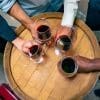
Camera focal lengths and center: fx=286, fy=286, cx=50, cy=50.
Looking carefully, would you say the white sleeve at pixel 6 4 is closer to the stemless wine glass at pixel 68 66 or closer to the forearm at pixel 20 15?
the forearm at pixel 20 15

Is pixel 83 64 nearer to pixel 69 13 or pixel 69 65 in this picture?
pixel 69 65

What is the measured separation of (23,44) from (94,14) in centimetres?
49

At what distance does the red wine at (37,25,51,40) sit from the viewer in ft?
4.16

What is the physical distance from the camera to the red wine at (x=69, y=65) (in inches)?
47.4

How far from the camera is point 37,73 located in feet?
4.22

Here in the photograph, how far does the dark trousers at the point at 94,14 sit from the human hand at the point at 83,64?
15.3 inches

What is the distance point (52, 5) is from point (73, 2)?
7.5 inches

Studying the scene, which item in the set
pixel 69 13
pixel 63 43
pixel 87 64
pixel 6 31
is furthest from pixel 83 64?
pixel 6 31

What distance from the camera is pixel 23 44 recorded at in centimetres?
131

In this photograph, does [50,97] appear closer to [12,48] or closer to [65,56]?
[65,56]

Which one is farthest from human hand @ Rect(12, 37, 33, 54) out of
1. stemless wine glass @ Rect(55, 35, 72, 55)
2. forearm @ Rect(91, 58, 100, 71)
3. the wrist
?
forearm @ Rect(91, 58, 100, 71)

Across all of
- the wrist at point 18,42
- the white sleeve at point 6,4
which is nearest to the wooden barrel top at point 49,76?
the wrist at point 18,42

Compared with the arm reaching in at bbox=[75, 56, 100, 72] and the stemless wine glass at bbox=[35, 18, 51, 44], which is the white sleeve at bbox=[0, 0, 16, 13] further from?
the arm reaching in at bbox=[75, 56, 100, 72]

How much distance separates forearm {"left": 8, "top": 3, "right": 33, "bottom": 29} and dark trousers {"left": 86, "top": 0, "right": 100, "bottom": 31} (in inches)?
14.9
